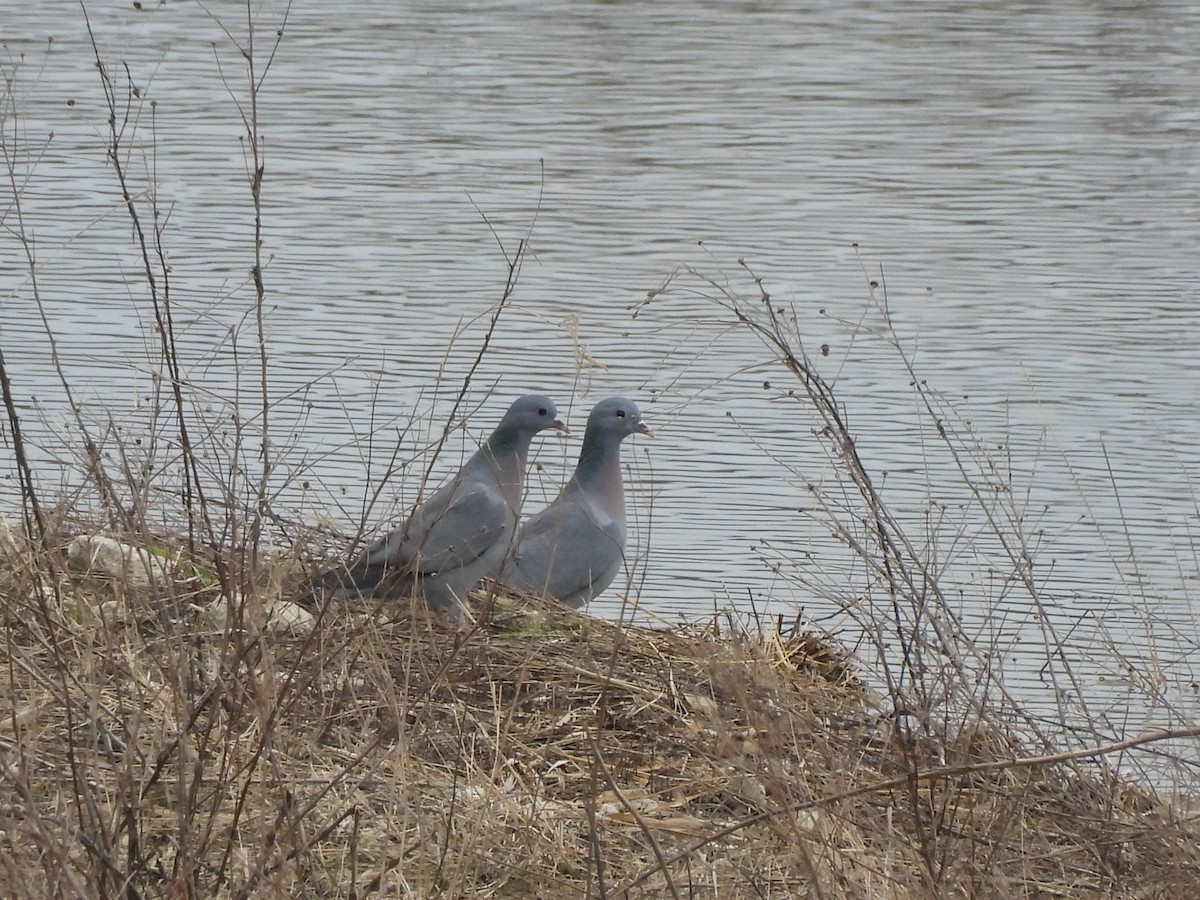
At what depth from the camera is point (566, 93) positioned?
12.6 meters

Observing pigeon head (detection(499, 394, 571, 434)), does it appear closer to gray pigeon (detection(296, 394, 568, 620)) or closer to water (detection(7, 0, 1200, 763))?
gray pigeon (detection(296, 394, 568, 620))

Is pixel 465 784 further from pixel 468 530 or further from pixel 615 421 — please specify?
pixel 615 421

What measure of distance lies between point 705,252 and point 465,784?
5.57 meters

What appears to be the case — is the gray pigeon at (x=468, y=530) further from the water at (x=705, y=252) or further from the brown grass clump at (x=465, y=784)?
the brown grass clump at (x=465, y=784)

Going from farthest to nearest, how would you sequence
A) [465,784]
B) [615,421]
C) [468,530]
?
[615,421] < [468,530] < [465,784]

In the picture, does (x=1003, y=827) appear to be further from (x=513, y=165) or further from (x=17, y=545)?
(x=513, y=165)

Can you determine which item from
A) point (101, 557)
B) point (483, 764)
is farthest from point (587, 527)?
point (483, 764)

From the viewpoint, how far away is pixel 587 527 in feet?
18.6

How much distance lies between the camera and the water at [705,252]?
6.02 meters

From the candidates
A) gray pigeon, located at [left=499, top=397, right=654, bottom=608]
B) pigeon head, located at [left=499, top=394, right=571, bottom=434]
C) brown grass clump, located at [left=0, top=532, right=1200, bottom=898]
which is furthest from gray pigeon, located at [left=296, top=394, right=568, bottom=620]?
brown grass clump, located at [left=0, top=532, right=1200, bottom=898]

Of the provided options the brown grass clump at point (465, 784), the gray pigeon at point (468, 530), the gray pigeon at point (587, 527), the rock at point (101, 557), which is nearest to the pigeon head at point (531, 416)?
the gray pigeon at point (468, 530)

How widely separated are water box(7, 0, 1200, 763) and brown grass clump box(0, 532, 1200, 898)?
0.33 meters

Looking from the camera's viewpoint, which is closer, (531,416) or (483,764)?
(483,764)

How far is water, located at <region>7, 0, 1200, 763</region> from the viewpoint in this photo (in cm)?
602
